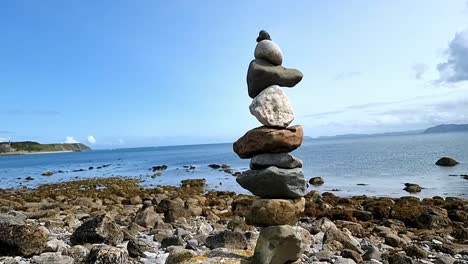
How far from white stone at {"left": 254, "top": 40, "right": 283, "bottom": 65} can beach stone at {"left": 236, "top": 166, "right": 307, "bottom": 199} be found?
1.92 metres

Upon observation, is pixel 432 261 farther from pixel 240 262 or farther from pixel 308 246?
pixel 240 262

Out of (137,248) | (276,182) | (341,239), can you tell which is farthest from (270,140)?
(341,239)

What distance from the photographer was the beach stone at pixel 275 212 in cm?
691

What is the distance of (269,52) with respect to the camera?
7.16 m

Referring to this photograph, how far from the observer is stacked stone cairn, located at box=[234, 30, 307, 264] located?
6.89m

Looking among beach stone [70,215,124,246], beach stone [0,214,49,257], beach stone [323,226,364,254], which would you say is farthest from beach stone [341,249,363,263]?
beach stone [0,214,49,257]

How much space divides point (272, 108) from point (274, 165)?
99cm

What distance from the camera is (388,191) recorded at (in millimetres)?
30484

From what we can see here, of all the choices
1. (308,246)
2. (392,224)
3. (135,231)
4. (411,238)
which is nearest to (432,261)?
(308,246)

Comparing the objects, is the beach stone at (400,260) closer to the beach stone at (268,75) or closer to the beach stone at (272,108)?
the beach stone at (272,108)

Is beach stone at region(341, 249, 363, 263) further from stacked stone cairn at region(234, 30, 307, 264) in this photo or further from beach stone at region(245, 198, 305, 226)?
beach stone at region(245, 198, 305, 226)

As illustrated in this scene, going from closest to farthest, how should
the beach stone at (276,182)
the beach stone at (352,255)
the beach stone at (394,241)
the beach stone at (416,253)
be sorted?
the beach stone at (276,182), the beach stone at (352,255), the beach stone at (416,253), the beach stone at (394,241)

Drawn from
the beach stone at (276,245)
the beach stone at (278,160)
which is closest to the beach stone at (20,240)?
the beach stone at (276,245)

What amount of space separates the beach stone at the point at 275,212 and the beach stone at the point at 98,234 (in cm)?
392
